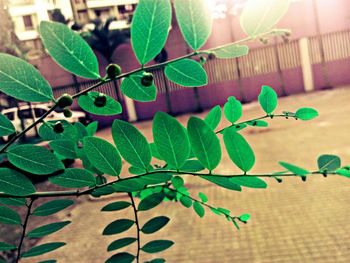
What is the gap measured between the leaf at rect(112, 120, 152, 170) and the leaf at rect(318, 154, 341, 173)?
6.0 inches

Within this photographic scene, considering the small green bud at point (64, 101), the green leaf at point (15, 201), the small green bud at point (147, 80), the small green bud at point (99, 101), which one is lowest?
the green leaf at point (15, 201)

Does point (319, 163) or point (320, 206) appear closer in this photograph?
point (319, 163)

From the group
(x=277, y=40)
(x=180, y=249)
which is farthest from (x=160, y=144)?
(x=277, y=40)

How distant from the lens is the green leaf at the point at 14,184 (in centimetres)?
34

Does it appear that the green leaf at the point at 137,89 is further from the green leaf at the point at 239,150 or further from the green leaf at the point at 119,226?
the green leaf at the point at 119,226

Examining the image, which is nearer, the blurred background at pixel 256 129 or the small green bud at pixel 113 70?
the small green bud at pixel 113 70

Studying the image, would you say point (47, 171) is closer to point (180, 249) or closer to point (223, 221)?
point (180, 249)

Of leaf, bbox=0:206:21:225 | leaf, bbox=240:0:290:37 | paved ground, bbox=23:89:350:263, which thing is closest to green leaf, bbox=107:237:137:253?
leaf, bbox=0:206:21:225

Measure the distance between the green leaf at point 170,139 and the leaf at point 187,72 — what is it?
0.05 metres

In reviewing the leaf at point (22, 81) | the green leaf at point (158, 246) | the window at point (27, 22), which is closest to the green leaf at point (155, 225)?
the green leaf at point (158, 246)

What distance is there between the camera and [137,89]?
32 centimetres

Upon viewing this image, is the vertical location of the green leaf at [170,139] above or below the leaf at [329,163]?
above

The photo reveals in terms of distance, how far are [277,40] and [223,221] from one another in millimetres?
9293

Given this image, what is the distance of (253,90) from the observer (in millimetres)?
10992
